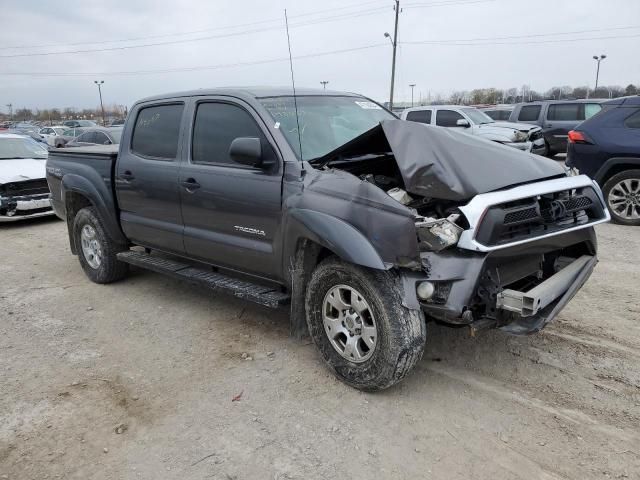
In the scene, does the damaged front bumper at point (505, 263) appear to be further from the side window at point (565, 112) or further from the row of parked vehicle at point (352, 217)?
the side window at point (565, 112)

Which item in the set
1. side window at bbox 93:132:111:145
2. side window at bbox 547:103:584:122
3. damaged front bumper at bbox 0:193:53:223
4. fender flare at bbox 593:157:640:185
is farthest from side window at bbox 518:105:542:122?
damaged front bumper at bbox 0:193:53:223

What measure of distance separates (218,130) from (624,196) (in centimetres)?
622

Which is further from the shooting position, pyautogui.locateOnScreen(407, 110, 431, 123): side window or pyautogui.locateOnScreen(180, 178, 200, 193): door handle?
pyautogui.locateOnScreen(407, 110, 431, 123): side window

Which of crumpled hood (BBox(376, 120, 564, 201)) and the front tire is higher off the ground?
crumpled hood (BBox(376, 120, 564, 201))

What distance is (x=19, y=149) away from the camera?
10633 mm

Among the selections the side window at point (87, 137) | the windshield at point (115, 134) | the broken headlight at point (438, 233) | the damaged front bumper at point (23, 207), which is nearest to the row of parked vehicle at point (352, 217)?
the broken headlight at point (438, 233)

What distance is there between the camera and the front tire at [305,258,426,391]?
123 inches

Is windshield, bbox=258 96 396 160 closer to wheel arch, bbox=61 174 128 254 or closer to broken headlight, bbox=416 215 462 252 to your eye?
broken headlight, bbox=416 215 462 252

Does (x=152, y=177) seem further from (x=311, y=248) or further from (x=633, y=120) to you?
(x=633, y=120)

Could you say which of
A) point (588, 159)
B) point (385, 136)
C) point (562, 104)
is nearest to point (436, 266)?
point (385, 136)

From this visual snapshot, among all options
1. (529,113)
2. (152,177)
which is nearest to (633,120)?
(152,177)

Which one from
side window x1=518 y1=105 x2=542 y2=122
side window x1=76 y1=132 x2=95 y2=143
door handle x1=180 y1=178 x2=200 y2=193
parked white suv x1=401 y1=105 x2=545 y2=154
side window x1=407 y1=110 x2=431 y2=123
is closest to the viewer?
door handle x1=180 y1=178 x2=200 y2=193

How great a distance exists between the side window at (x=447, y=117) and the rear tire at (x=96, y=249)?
402 inches

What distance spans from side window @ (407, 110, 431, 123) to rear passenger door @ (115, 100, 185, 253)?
33.1 feet
